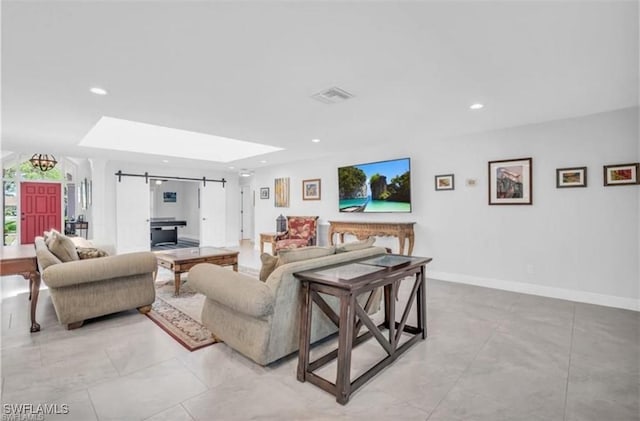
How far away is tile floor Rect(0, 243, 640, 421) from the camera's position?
175 cm

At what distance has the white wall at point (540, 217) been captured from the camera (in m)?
3.50

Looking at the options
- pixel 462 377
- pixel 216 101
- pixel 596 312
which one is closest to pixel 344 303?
pixel 462 377

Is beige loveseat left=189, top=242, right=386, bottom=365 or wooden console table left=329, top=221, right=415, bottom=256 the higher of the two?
wooden console table left=329, top=221, right=415, bottom=256

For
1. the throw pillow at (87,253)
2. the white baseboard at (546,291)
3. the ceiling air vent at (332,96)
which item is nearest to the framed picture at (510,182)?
the white baseboard at (546,291)

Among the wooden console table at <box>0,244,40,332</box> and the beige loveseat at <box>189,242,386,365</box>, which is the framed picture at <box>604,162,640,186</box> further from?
the wooden console table at <box>0,244,40,332</box>

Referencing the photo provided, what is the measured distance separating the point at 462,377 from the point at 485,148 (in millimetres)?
3437

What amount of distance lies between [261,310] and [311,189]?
501 cm

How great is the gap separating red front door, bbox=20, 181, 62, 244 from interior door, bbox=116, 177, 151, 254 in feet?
11.0

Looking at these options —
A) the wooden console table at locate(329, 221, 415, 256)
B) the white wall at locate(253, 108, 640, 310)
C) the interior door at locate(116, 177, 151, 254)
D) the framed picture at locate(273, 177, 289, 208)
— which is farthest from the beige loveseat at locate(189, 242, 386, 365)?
Result: the interior door at locate(116, 177, 151, 254)

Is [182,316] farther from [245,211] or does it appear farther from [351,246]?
[245,211]

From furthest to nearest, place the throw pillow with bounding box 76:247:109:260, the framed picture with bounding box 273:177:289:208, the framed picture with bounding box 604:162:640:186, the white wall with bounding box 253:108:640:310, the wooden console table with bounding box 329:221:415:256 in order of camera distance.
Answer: the framed picture with bounding box 273:177:289:208, the wooden console table with bounding box 329:221:415:256, the white wall with bounding box 253:108:640:310, the framed picture with bounding box 604:162:640:186, the throw pillow with bounding box 76:247:109:260

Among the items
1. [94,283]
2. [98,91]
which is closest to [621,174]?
[98,91]

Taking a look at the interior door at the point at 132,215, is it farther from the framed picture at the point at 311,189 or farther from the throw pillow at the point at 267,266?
the throw pillow at the point at 267,266

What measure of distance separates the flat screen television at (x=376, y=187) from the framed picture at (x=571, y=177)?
1994 mm
